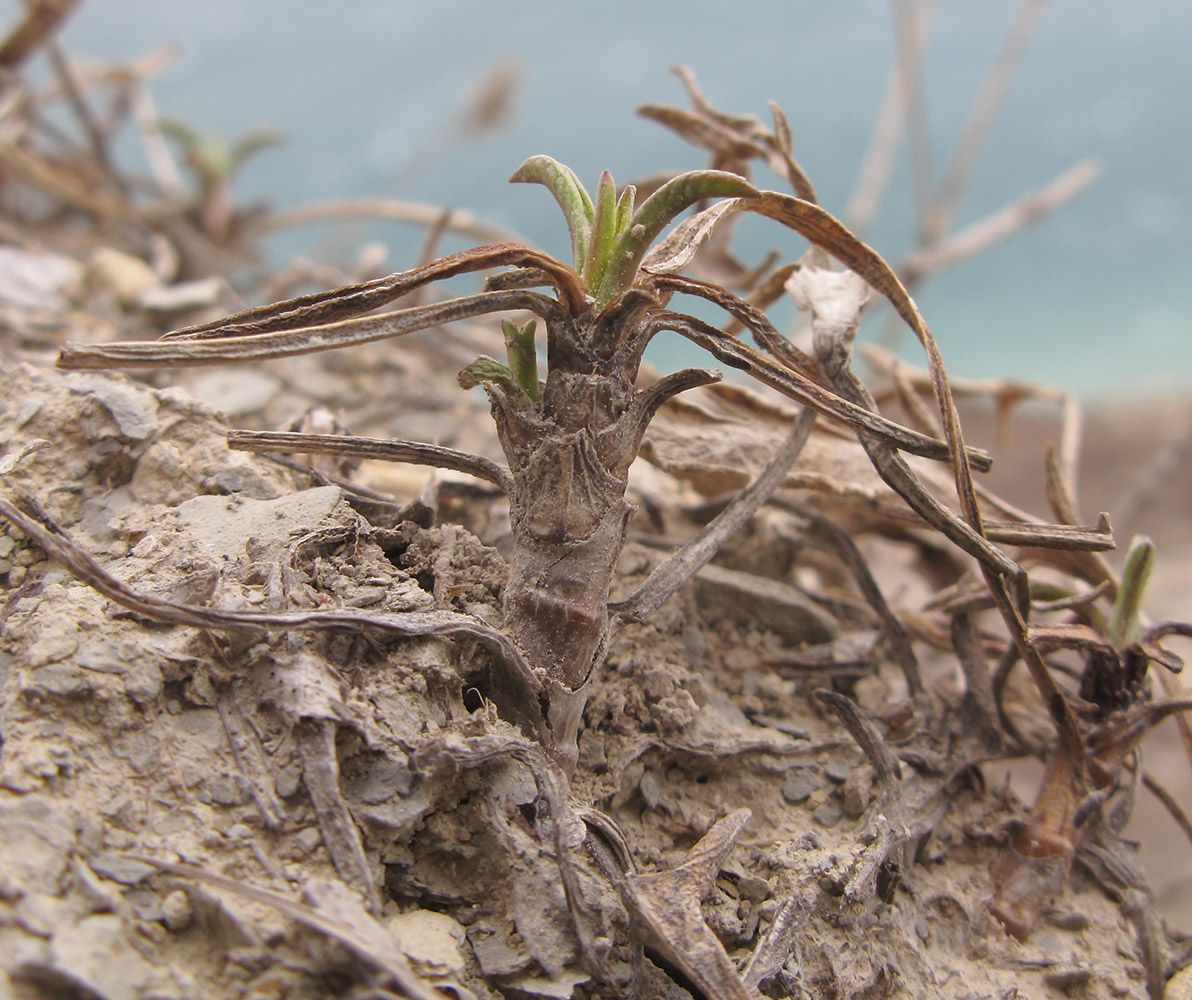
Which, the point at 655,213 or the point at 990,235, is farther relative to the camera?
the point at 990,235

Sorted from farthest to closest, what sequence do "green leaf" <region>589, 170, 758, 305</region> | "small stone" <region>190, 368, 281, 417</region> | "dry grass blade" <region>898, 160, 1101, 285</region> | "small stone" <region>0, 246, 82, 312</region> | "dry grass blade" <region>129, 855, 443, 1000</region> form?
"dry grass blade" <region>898, 160, 1101, 285</region> → "small stone" <region>0, 246, 82, 312</region> → "small stone" <region>190, 368, 281, 417</region> → "green leaf" <region>589, 170, 758, 305</region> → "dry grass blade" <region>129, 855, 443, 1000</region>

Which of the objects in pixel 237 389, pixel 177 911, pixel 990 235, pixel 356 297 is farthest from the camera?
pixel 990 235

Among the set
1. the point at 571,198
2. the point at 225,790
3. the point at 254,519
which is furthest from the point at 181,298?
the point at 225,790

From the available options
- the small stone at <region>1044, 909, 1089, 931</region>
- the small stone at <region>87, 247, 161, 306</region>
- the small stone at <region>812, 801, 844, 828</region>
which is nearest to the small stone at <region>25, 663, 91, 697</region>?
the small stone at <region>812, 801, 844, 828</region>

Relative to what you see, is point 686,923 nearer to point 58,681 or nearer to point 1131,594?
point 58,681

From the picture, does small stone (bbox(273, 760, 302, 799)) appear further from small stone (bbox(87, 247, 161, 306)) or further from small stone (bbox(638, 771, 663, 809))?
small stone (bbox(87, 247, 161, 306))

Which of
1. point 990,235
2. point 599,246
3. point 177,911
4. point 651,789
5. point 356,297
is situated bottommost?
point 177,911

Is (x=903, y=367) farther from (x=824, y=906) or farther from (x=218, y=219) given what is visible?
(x=218, y=219)
